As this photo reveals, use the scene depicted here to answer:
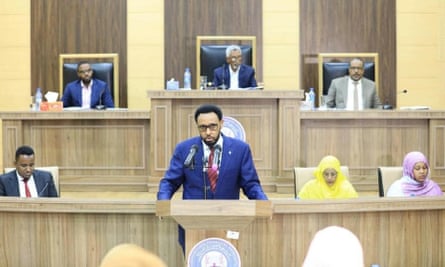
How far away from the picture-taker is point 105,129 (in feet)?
23.2

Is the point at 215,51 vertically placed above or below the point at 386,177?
above

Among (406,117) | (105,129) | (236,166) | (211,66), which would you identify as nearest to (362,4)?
(211,66)

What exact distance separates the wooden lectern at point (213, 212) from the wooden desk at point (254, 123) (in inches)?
145

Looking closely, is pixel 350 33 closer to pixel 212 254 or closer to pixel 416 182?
pixel 416 182

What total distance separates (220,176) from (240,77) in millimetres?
4146

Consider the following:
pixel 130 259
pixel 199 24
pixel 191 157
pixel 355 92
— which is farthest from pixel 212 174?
pixel 199 24

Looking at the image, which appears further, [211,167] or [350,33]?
[350,33]

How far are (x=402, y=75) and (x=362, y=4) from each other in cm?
110

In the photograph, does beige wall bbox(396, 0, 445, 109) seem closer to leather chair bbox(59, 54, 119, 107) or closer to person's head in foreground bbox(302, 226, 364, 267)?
leather chair bbox(59, 54, 119, 107)

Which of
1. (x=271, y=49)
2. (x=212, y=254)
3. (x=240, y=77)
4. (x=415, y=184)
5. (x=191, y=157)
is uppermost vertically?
(x=271, y=49)

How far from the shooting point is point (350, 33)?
942 centimetres

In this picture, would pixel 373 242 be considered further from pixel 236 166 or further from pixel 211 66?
pixel 211 66

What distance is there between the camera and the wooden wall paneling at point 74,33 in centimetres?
946

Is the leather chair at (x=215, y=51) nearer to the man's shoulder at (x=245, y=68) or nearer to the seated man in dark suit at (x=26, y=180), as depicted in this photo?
the man's shoulder at (x=245, y=68)
